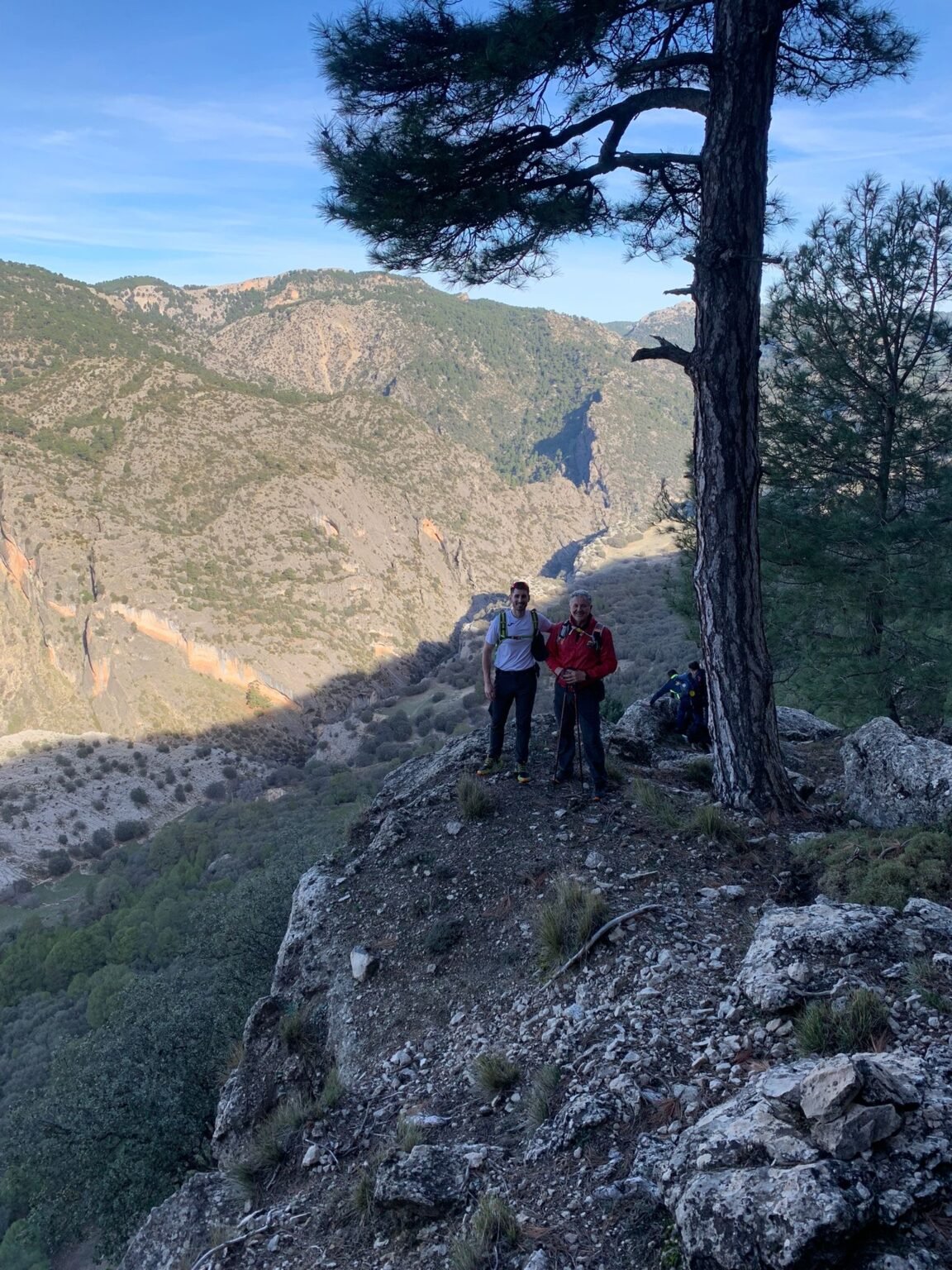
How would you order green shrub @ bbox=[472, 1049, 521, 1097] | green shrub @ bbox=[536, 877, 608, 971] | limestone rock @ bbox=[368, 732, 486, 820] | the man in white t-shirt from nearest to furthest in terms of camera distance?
green shrub @ bbox=[472, 1049, 521, 1097]
green shrub @ bbox=[536, 877, 608, 971]
the man in white t-shirt
limestone rock @ bbox=[368, 732, 486, 820]

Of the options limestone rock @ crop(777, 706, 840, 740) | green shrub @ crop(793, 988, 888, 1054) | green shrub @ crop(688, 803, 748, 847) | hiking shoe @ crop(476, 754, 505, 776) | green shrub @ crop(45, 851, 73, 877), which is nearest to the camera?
green shrub @ crop(793, 988, 888, 1054)

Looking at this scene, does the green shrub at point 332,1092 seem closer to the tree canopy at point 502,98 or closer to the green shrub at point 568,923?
the green shrub at point 568,923

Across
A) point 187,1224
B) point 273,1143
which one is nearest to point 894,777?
point 273,1143

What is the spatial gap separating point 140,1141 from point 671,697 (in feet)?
20.6

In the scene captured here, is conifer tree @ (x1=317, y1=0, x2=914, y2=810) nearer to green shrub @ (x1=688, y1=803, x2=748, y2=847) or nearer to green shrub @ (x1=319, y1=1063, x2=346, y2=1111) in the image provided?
green shrub @ (x1=688, y1=803, x2=748, y2=847)

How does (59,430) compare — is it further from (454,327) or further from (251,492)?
(454,327)

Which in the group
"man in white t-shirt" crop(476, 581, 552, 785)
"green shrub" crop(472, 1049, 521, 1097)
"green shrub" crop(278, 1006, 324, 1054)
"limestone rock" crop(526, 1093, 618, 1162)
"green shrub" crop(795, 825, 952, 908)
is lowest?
"green shrub" crop(278, 1006, 324, 1054)

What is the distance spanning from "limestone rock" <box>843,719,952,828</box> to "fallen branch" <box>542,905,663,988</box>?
1897mm

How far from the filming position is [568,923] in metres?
4.57

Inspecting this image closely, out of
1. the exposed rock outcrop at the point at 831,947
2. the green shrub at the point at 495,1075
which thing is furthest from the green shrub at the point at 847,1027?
the green shrub at the point at 495,1075

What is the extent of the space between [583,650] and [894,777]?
2238 mm

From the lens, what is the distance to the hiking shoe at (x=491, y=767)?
6.68 meters

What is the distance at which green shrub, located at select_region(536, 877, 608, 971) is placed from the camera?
14.6 ft

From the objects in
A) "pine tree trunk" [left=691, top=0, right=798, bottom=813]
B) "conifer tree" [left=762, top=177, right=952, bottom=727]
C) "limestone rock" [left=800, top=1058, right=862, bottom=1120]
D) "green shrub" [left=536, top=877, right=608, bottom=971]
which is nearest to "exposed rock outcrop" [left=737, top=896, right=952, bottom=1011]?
"limestone rock" [left=800, top=1058, right=862, bottom=1120]
